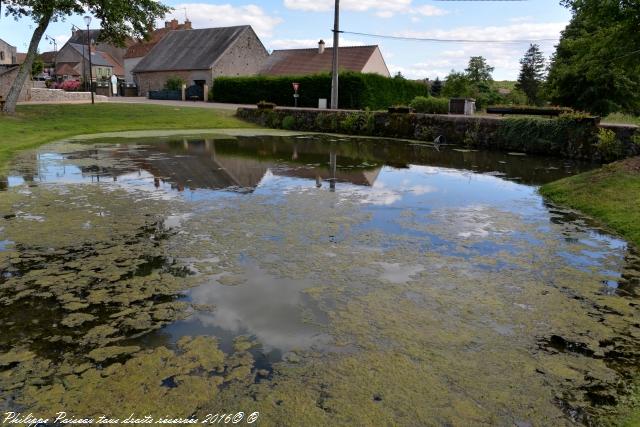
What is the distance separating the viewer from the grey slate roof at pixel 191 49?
50406 mm

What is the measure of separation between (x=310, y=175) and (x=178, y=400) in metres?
9.46

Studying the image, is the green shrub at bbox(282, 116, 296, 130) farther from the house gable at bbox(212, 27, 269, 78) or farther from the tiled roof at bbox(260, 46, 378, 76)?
the house gable at bbox(212, 27, 269, 78)

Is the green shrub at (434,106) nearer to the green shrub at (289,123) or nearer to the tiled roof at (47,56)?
the green shrub at (289,123)

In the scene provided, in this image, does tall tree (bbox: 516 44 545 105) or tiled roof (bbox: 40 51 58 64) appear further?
tiled roof (bbox: 40 51 58 64)

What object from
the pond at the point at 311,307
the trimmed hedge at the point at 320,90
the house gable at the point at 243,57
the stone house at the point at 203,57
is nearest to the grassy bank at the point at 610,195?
the pond at the point at 311,307

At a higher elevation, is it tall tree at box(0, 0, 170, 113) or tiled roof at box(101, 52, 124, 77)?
tiled roof at box(101, 52, 124, 77)

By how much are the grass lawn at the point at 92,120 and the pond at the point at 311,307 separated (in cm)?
1104

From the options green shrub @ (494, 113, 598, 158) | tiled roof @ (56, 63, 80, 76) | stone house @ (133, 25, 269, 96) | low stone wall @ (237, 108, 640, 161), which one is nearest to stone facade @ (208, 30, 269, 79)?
stone house @ (133, 25, 269, 96)

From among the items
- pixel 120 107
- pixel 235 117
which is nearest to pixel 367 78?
pixel 235 117

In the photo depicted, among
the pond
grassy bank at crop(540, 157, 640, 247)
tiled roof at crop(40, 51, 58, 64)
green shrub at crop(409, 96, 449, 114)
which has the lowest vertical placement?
the pond

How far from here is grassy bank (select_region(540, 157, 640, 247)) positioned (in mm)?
8242

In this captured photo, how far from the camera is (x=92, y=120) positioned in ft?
81.9

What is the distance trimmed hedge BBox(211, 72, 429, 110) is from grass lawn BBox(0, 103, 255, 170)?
29.3 ft

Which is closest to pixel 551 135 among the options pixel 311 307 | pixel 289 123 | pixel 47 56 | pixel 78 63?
pixel 289 123
